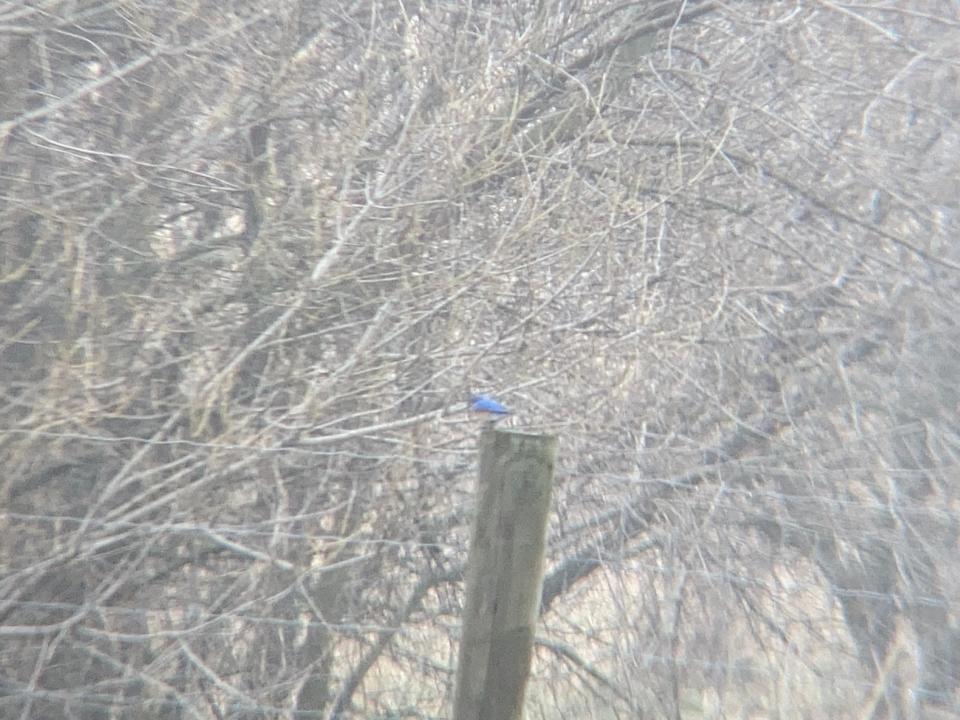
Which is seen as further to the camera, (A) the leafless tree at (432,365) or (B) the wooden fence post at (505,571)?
(A) the leafless tree at (432,365)

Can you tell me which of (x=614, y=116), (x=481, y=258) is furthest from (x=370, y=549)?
(x=614, y=116)

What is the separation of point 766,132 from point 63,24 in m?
2.66

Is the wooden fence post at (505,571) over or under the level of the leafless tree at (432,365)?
under

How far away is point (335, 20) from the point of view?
4117mm

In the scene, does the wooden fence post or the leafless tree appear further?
the leafless tree

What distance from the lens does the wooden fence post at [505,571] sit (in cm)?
207

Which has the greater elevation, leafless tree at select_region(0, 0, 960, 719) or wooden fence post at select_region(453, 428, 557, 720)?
leafless tree at select_region(0, 0, 960, 719)

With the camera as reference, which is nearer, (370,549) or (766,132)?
(370,549)

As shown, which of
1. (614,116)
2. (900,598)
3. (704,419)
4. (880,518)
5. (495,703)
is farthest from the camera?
(614,116)

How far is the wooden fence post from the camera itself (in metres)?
2.07

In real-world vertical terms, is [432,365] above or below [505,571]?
above

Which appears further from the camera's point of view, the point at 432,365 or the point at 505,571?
the point at 432,365

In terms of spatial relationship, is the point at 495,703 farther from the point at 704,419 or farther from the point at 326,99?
the point at 326,99

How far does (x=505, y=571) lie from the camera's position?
208 cm
